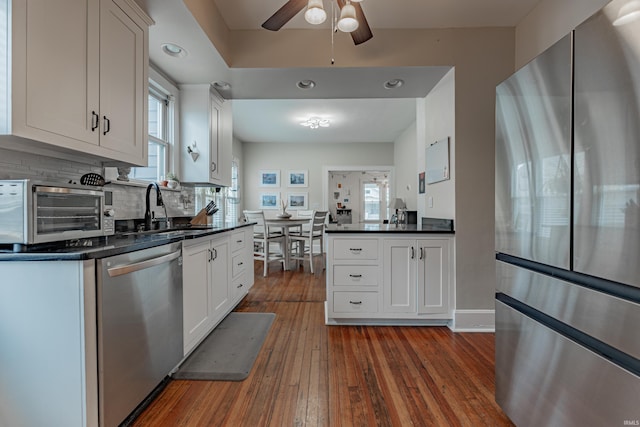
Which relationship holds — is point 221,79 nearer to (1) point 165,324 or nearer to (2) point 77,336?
(1) point 165,324

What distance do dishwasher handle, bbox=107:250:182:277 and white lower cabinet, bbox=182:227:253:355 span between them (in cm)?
20

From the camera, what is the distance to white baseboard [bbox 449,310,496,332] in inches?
101

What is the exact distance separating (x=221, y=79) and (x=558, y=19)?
2727mm

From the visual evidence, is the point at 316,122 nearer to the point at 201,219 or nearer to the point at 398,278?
the point at 201,219

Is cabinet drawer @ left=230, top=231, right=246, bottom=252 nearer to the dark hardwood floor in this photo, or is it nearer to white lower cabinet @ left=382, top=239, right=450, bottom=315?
the dark hardwood floor

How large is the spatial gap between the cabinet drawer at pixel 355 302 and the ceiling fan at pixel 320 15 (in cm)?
202

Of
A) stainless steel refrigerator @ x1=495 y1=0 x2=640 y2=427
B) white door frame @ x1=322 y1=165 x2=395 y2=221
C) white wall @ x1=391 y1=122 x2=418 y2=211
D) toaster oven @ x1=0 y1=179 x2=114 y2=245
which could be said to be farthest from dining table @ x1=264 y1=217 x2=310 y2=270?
stainless steel refrigerator @ x1=495 y1=0 x2=640 y2=427

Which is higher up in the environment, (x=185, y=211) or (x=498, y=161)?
(x=498, y=161)

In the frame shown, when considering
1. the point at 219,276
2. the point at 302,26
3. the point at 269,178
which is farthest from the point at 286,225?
the point at 302,26

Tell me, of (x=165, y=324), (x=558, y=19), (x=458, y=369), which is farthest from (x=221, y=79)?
(x=458, y=369)

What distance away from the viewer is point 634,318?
825mm

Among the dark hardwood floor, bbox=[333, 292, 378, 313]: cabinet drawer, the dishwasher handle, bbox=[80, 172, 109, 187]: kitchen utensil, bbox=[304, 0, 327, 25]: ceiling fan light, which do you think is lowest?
the dark hardwood floor

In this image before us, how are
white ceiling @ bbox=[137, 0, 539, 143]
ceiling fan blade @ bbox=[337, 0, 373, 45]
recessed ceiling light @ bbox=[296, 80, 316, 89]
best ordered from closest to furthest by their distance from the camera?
ceiling fan blade @ bbox=[337, 0, 373, 45] < white ceiling @ bbox=[137, 0, 539, 143] < recessed ceiling light @ bbox=[296, 80, 316, 89]

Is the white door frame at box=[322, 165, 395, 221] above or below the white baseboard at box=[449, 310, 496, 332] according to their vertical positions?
above
